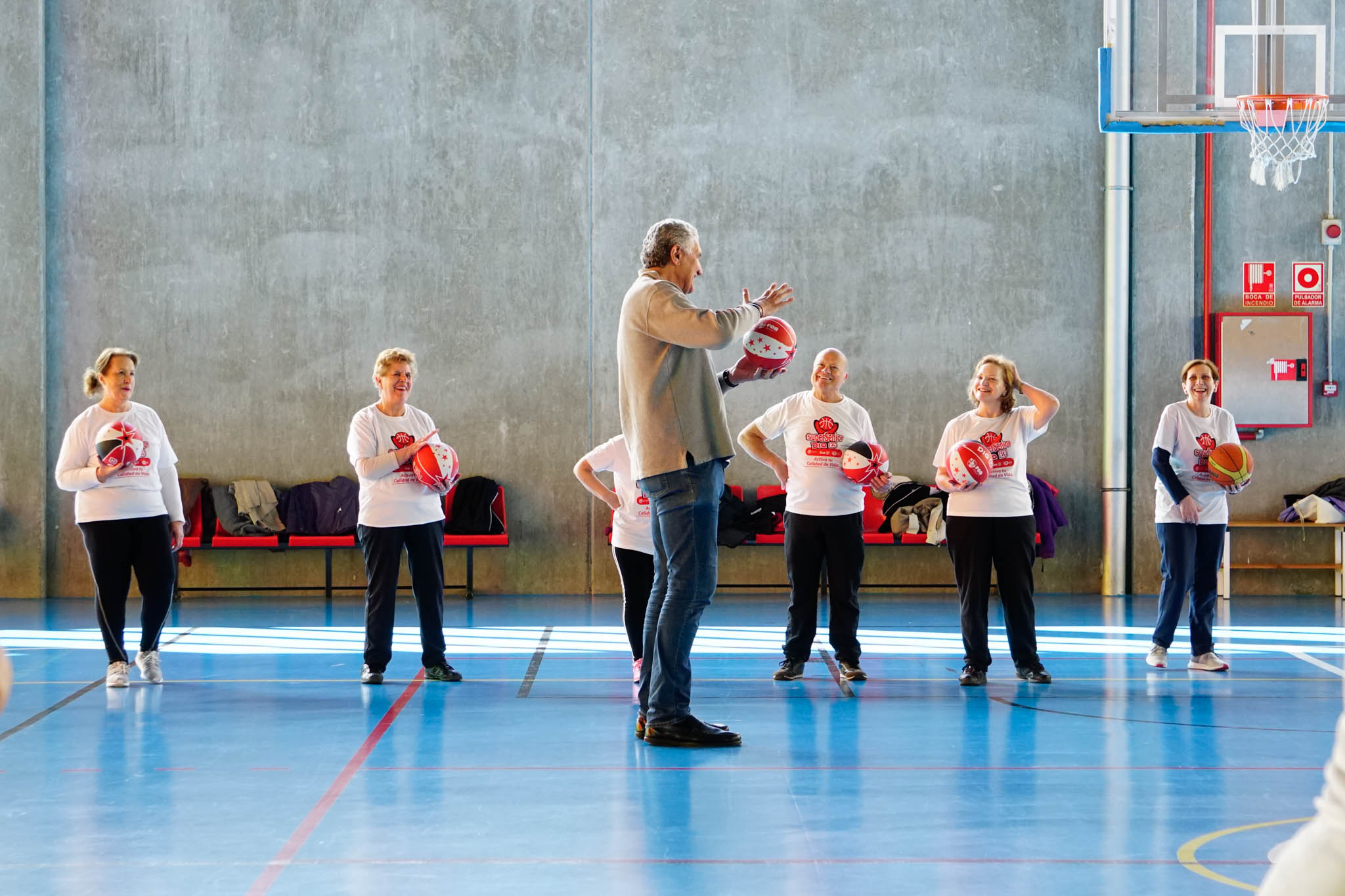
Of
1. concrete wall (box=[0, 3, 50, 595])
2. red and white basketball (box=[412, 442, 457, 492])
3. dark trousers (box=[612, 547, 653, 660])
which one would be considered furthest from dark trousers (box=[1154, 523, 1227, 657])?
concrete wall (box=[0, 3, 50, 595])

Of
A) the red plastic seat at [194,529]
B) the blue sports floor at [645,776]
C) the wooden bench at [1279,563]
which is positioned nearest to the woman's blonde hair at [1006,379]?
the blue sports floor at [645,776]

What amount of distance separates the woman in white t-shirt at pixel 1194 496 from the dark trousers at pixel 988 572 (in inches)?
32.6

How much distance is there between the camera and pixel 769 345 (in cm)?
523

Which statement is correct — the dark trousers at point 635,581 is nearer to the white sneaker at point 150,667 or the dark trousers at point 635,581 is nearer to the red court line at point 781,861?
the white sneaker at point 150,667

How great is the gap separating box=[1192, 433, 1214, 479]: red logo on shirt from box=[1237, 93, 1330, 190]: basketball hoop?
2.58 meters

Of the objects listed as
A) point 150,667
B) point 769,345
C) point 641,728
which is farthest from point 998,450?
point 150,667

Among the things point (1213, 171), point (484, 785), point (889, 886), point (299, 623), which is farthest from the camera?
point (1213, 171)

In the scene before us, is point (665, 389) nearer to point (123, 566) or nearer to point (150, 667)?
point (123, 566)

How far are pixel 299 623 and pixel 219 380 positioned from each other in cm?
298

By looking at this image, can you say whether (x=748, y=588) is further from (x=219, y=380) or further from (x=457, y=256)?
(x=219, y=380)

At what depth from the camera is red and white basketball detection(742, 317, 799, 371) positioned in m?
5.20

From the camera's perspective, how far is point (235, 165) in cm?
1101

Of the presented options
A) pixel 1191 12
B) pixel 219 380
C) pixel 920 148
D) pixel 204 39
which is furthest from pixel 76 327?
pixel 1191 12

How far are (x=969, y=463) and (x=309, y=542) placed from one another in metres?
6.32
